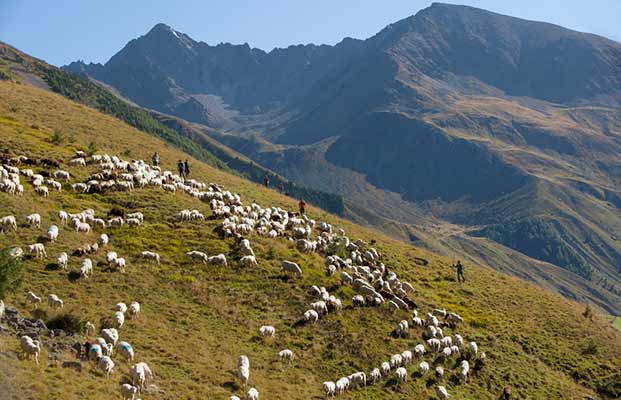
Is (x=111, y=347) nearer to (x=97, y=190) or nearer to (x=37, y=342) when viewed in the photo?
(x=37, y=342)

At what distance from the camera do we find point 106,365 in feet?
70.5

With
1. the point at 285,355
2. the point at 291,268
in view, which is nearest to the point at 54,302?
the point at 285,355

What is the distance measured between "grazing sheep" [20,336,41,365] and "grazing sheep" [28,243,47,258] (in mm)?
10168

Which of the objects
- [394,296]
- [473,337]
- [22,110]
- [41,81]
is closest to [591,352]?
[473,337]

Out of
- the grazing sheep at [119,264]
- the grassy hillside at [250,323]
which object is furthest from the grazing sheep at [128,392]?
the grazing sheep at [119,264]

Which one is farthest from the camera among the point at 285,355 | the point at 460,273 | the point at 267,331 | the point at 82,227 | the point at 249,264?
the point at 460,273

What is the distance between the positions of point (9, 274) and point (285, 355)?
13121 mm

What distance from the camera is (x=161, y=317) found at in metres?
28.7

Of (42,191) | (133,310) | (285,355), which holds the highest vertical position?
(42,191)

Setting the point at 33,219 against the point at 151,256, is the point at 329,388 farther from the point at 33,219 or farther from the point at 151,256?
the point at 33,219

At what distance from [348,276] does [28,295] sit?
2117 cm

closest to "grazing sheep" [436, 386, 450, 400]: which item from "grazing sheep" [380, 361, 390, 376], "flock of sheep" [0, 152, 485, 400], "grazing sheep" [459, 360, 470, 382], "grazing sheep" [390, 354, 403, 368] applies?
"flock of sheep" [0, 152, 485, 400]

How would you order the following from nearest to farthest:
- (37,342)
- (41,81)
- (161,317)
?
1. (37,342)
2. (161,317)
3. (41,81)

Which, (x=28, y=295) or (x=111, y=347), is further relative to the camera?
(x=28, y=295)
